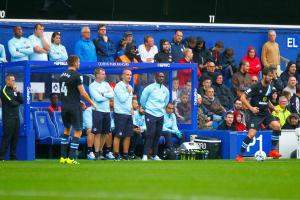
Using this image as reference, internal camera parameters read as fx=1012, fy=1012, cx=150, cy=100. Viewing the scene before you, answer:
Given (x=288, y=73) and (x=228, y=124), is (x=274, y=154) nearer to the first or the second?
(x=228, y=124)

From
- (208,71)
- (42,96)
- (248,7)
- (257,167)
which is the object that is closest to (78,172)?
(257,167)

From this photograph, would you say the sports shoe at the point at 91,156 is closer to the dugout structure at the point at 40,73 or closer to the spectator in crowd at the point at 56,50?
the dugout structure at the point at 40,73

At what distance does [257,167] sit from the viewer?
19734 mm

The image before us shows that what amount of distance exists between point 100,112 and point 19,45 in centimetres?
310

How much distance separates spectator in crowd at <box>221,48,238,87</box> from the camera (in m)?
28.6

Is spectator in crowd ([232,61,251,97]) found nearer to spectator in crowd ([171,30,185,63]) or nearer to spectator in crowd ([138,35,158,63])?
spectator in crowd ([171,30,185,63])

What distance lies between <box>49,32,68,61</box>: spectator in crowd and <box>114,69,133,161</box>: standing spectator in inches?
93.9

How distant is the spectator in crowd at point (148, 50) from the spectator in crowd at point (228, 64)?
2.30m

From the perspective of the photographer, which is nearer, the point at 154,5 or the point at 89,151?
the point at 89,151

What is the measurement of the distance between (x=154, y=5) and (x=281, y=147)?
17.4 ft

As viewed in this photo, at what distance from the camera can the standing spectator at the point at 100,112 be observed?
23656mm

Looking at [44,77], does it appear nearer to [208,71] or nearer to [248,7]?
[208,71]

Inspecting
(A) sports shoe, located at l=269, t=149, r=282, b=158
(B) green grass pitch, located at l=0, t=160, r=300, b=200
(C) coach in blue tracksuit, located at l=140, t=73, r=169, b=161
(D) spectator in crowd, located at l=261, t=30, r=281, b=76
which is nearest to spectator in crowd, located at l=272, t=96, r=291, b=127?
(D) spectator in crowd, located at l=261, t=30, r=281, b=76

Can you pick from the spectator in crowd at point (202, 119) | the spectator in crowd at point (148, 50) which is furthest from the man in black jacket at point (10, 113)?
the spectator in crowd at point (202, 119)
